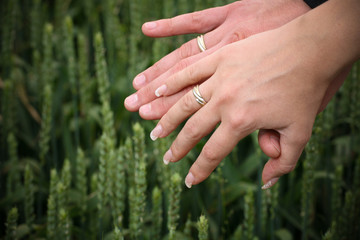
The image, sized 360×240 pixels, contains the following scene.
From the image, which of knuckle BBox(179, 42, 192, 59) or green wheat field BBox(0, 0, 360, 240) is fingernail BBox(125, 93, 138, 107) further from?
knuckle BBox(179, 42, 192, 59)

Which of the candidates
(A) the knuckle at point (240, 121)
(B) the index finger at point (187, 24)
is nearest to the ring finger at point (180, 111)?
(A) the knuckle at point (240, 121)

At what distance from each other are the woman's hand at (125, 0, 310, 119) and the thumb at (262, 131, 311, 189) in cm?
31

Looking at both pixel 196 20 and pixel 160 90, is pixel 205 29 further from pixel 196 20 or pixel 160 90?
pixel 160 90

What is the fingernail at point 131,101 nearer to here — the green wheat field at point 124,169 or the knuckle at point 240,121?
the green wheat field at point 124,169

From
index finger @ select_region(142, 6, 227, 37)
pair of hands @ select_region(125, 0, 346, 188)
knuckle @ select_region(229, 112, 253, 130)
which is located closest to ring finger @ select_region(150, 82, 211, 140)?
pair of hands @ select_region(125, 0, 346, 188)

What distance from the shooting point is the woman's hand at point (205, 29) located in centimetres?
104

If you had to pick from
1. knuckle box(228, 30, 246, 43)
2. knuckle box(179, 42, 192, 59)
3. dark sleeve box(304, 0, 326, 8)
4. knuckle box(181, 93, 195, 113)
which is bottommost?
knuckle box(181, 93, 195, 113)

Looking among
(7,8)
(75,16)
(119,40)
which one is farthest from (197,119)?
(75,16)

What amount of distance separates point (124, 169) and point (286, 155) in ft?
1.54

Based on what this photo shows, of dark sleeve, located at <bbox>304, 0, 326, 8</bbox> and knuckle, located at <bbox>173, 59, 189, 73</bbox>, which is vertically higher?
dark sleeve, located at <bbox>304, 0, 326, 8</bbox>

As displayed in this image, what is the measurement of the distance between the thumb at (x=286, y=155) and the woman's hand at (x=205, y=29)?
306 millimetres

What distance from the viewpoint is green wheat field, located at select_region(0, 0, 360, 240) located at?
3.29ft

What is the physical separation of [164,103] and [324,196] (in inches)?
36.8

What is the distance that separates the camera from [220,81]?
2.77 ft
